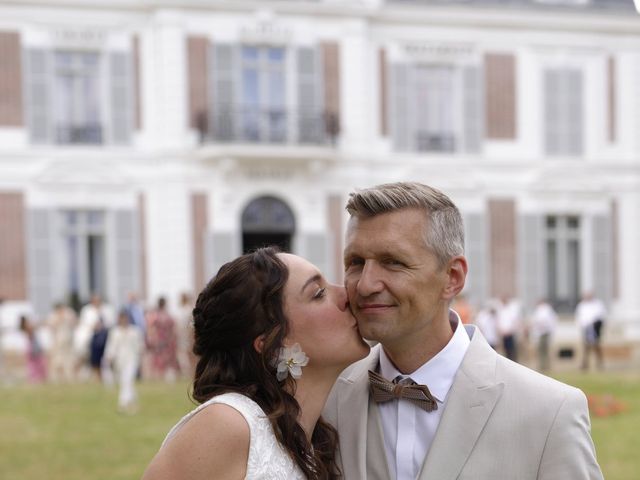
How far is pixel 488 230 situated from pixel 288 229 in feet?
14.4

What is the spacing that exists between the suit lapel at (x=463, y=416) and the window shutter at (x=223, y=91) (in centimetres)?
1542

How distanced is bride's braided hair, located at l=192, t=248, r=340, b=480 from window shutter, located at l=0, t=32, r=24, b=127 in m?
15.6

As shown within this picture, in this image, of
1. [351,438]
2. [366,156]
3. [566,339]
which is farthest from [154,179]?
[351,438]

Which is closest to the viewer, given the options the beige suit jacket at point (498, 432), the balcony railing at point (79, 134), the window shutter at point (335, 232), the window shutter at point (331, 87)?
the beige suit jacket at point (498, 432)

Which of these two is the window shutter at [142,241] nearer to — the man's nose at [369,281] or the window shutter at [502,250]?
the window shutter at [502,250]

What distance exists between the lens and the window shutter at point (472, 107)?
1875 centimetres

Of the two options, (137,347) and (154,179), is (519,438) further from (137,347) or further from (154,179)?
(154,179)

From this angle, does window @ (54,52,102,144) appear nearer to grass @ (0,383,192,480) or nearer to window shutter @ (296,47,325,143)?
window shutter @ (296,47,325,143)

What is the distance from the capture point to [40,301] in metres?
16.9

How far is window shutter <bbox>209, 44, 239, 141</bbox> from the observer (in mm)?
17594

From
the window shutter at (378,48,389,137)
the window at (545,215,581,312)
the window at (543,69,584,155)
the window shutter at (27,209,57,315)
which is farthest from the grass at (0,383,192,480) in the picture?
the window at (543,69,584,155)

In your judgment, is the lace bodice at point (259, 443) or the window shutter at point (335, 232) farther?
the window shutter at point (335, 232)

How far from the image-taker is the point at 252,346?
8.57 ft

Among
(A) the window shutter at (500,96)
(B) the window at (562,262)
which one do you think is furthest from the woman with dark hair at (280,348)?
(B) the window at (562,262)
